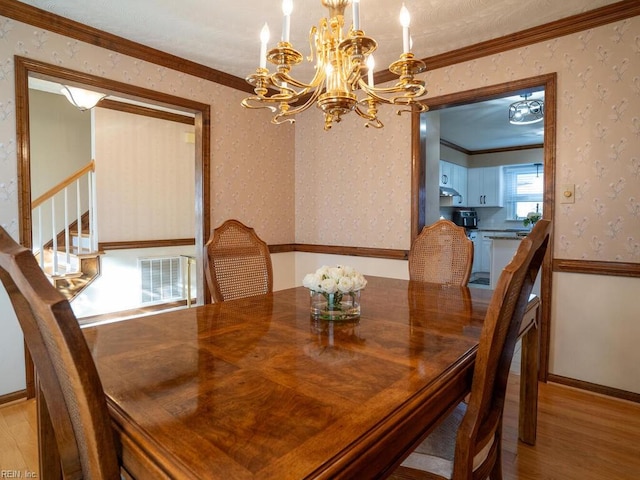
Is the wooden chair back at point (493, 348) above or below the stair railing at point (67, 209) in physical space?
below

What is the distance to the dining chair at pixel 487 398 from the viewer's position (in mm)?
881

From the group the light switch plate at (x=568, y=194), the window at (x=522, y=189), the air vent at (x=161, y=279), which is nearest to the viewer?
the light switch plate at (x=568, y=194)

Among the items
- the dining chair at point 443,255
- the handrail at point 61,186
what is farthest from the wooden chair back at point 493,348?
the handrail at point 61,186

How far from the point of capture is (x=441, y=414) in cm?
90

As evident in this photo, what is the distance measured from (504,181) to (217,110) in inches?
222

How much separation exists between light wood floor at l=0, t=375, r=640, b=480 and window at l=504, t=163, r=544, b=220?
5.11 m

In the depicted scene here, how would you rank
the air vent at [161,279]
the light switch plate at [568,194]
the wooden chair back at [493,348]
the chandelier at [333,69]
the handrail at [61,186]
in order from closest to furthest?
the wooden chair back at [493,348] < the chandelier at [333,69] < the light switch plate at [568,194] < the handrail at [61,186] < the air vent at [161,279]

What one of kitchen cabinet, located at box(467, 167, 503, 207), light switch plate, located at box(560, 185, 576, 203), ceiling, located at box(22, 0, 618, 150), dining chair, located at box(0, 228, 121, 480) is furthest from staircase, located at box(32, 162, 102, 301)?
kitchen cabinet, located at box(467, 167, 503, 207)

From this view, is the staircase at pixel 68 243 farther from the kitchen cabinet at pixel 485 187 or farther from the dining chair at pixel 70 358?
the kitchen cabinet at pixel 485 187

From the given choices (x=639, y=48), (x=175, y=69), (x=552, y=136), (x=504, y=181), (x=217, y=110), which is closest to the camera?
(x=639, y=48)

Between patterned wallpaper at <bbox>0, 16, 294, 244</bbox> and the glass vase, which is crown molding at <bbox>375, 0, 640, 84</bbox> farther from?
the glass vase

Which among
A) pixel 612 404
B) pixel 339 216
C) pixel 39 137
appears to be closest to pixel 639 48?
pixel 612 404

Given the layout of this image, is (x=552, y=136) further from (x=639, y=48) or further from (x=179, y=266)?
(x=179, y=266)

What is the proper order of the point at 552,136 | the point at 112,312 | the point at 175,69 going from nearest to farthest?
the point at 552,136 → the point at 175,69 → the point at 112,312
